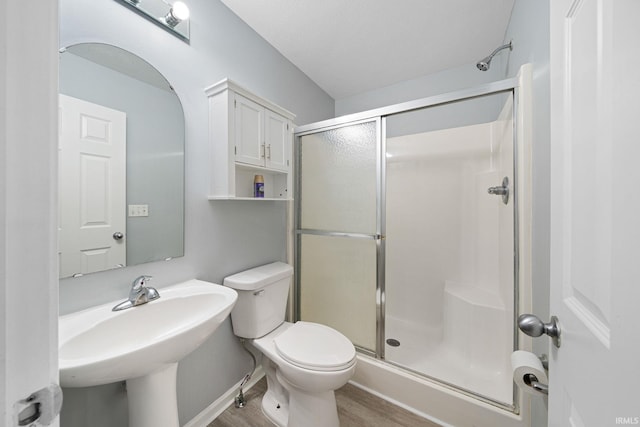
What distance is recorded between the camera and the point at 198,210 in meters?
1.32

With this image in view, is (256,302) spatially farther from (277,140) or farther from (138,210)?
(277,140)

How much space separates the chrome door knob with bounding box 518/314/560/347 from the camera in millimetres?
579

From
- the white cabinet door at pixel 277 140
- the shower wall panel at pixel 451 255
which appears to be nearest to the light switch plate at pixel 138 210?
the white cabinet door at pixel 277 140

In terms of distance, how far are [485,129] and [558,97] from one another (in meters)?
1.58

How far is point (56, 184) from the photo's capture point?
348 mm

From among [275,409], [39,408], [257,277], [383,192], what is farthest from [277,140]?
[275,409]

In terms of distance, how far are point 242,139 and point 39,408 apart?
1.26 m

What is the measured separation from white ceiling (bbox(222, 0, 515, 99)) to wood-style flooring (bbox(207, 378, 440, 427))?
242cm

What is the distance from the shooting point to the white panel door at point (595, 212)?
13.7 inches

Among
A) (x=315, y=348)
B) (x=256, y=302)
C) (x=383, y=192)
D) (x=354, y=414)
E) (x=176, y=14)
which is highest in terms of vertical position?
(x=176, y=14)

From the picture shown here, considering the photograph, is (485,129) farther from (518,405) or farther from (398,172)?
(518,405)

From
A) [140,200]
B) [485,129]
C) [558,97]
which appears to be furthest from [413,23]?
[140,200]

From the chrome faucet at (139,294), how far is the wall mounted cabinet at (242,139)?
52 cm

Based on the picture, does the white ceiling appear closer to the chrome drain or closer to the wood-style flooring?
the chrome drain
